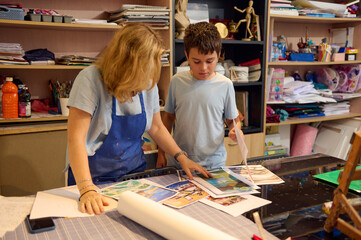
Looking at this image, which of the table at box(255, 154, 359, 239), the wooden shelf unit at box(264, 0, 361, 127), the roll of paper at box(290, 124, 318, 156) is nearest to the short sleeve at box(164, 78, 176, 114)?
the table at box(255, 154, 359, 239)

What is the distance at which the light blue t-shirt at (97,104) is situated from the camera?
1.17 meters

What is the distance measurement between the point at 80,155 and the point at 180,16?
67.6 inches

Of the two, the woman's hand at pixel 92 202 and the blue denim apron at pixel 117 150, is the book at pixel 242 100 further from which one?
the woman's hand at pixel 92 202

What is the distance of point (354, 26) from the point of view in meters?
3.52

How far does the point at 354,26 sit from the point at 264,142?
5.53 ft

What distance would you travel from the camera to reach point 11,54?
88.1 inches

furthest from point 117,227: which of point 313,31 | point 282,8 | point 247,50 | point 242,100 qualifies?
point 313,31

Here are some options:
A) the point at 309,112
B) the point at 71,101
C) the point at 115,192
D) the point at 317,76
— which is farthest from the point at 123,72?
the point at 317,76

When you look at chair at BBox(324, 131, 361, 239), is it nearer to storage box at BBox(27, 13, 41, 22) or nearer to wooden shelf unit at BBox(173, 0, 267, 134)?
wooden shelf unit at BBox(173, 0, 267, 134)

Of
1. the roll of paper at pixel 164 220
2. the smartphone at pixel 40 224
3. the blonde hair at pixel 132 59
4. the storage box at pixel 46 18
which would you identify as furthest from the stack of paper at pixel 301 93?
the smartphone at pixel 40 224

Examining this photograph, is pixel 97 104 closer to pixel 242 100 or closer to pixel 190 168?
pixel 190 168

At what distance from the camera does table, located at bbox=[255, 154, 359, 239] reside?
3.06 ft

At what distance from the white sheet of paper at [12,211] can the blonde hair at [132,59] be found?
47cm

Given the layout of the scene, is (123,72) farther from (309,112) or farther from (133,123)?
(309,112)
